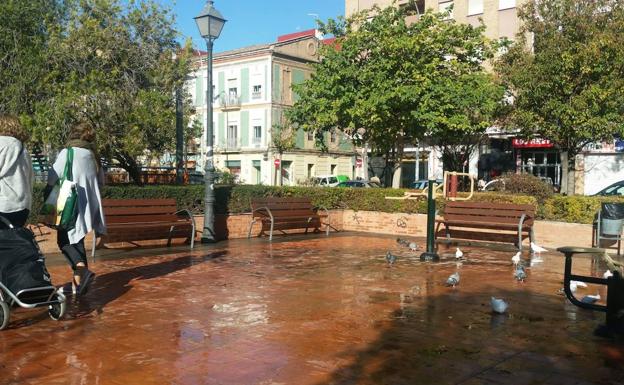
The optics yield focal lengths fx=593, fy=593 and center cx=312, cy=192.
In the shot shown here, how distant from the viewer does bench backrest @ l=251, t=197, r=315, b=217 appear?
12633mm

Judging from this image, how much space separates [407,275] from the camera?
824 centimetres

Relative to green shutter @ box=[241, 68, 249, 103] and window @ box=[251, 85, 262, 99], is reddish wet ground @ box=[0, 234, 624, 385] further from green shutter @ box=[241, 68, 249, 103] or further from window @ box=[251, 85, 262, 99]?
green shutter @ box=[241, 68, 249, 103]

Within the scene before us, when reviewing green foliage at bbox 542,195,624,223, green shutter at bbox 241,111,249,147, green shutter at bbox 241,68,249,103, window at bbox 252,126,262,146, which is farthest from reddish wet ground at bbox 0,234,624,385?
green shutter at bbox 241,68,249,103

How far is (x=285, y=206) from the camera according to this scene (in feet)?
43.1

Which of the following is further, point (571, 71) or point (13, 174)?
point (571, 71)

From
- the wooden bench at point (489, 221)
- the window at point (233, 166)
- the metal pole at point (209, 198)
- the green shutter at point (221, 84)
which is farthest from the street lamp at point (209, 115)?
the green shutter at point (221, 84)

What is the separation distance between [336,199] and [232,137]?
36.8 meters

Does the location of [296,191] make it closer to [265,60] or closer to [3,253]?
[3,253]

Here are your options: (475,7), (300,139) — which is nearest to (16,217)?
(475,7)

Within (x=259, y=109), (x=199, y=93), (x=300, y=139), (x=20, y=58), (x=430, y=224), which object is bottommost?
(x=430, y=224)

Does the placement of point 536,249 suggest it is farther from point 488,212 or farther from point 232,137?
point 232,137

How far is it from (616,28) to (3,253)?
21901 millimetres

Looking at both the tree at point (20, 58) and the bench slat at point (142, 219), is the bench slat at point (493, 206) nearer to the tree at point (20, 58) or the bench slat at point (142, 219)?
the bench slat at point (142, 219)

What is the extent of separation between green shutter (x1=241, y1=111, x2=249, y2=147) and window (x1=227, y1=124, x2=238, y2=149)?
765 mm
